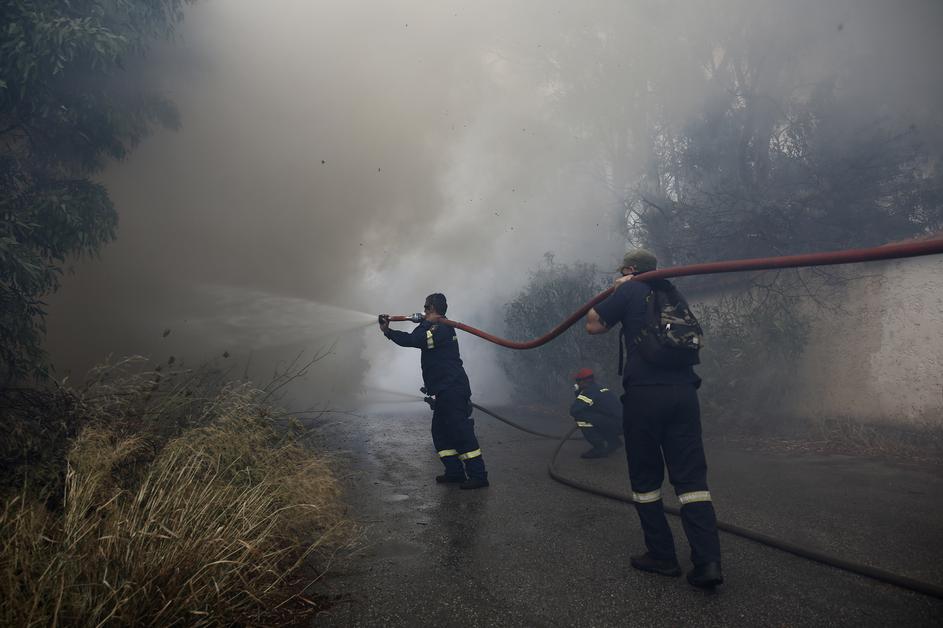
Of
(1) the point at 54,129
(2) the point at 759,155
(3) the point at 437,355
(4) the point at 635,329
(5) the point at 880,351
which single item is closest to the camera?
(4) the point at 635,329

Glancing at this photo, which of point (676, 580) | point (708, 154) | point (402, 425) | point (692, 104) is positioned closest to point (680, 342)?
point (676, 580)

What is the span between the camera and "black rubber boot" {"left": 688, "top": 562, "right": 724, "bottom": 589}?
101 inches

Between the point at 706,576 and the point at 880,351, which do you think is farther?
the point at 880,351

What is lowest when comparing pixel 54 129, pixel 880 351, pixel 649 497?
pixel 649 497

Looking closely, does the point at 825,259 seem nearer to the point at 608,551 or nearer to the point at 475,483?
the point at 608,551

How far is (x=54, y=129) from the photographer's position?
19.7 ft

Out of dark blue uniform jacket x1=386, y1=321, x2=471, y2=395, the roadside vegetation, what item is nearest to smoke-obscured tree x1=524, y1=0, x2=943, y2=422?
dark blue uniform jacket x1=386, y1=321, x2=471, y2=395

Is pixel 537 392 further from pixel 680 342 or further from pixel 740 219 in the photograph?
pixel 680 342

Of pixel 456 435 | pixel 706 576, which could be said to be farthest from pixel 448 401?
pixel 706 576

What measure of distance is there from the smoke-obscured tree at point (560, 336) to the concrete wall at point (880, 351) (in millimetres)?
2823

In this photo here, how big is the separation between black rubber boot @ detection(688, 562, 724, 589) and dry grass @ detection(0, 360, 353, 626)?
174 centimetres

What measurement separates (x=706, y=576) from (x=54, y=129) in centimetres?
714

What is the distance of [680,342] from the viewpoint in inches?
114

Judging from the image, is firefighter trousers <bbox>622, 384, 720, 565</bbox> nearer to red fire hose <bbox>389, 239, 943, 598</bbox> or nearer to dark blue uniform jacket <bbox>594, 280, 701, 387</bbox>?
dark blue uniform jacket <bbox>594, 280, 701, 387</bbox>
